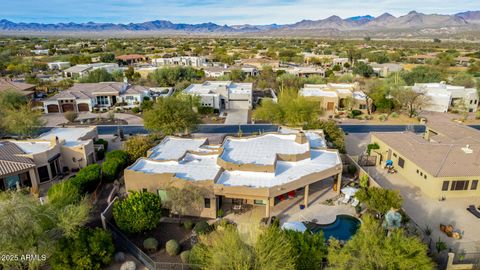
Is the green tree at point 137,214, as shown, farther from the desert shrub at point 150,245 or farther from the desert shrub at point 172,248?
the desert shrub at point 172,248

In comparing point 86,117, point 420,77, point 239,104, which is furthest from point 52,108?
point 420,77

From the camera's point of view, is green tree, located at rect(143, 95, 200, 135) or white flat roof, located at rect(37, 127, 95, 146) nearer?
white flat roof, located at rect(37, 127, 95, 146)

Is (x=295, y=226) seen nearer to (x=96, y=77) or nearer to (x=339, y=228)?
(x=339, y=228)

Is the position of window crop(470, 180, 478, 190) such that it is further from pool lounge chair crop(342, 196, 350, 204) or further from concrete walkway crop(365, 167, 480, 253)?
pool lounge chair crop(342, 196, 350, 204)

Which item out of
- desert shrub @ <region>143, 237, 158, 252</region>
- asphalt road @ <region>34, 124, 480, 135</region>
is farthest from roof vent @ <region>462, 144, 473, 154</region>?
desert shrub @ <region>143, 237, 158, 252</region>

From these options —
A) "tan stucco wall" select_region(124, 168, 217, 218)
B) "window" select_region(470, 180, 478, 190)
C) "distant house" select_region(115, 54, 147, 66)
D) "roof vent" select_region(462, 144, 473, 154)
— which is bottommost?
"window" select_region(470, 180, 478, 190)

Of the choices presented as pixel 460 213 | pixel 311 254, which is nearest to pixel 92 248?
pixel 311 254

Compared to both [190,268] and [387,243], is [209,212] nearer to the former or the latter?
[190,268]
